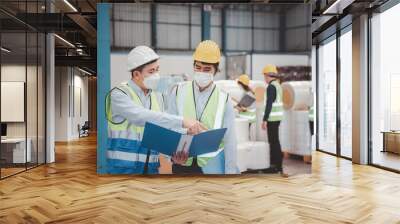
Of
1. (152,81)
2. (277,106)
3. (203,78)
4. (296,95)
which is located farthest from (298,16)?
(152,81)

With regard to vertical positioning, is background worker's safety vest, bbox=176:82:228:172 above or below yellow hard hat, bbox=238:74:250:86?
below

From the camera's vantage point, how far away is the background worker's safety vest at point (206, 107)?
670 cm

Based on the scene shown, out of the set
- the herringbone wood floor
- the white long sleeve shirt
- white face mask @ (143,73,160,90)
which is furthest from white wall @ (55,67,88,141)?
the white long sleeve shirt

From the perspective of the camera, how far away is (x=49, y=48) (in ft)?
28.4

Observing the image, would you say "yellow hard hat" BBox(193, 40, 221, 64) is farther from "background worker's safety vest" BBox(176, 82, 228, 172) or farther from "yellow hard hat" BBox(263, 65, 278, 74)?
"yellow hard hat" BBox(263, 65, 278, 74)

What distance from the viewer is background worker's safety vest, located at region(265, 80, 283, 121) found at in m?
6.79

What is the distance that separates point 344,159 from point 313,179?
318 cm

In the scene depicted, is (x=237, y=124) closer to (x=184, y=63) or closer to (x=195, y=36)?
(x=184, y=63)

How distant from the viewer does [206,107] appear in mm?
6711

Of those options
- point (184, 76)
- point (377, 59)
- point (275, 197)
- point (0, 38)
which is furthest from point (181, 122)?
point (377, 59)

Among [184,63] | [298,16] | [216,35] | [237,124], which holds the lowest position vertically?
[237,124]

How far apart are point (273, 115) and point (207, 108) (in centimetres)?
116

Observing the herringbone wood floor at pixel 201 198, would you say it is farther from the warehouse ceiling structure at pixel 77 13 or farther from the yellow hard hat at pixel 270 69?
the warehouse ceiling structure at pixel 77 13

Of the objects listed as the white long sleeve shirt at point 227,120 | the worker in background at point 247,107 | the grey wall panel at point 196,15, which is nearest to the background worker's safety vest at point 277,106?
the worker in background at point 247,107
